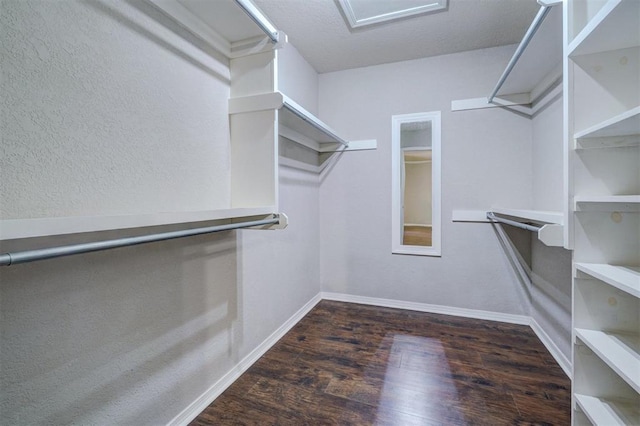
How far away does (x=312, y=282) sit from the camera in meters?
3.03

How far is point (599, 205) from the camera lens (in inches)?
45.5

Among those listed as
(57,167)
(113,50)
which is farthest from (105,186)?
(113,50)

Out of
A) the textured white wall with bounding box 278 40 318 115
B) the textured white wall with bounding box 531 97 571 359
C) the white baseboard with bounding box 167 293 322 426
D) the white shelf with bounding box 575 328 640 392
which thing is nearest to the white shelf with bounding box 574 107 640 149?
the white shelf with bounding box 575 328 640 392

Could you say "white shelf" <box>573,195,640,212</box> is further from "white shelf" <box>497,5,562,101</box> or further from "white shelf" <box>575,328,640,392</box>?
"white shelf" <box>497,5,562,101</box>

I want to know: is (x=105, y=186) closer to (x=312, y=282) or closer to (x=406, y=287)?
(x=312, y=282)

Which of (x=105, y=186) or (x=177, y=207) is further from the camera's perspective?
(x=177, y=207)

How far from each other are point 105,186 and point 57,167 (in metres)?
0.16

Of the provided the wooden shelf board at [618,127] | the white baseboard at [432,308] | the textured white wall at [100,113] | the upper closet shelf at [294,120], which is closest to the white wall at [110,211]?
the textured white wall at [100,113]

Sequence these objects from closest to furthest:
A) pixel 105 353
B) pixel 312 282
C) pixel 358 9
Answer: pixel 105 353
pixel 358 9
pixel 312 282

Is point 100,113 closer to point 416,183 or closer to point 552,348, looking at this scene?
point 416,183

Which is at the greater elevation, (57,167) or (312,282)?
(57,167)

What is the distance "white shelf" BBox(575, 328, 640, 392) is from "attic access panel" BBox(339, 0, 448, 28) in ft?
7.27

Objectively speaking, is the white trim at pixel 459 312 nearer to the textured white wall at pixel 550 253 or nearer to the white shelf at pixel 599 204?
the textured white wall at pixel 550 253

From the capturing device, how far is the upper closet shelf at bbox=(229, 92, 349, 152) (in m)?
1.58
